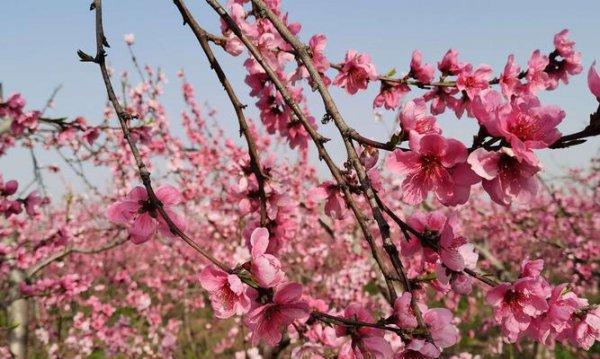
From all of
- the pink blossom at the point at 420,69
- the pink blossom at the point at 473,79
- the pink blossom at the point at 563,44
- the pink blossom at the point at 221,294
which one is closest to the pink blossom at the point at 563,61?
the pink blossom at the point at 563,44

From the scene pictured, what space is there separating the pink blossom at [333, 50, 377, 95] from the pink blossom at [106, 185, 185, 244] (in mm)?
1070

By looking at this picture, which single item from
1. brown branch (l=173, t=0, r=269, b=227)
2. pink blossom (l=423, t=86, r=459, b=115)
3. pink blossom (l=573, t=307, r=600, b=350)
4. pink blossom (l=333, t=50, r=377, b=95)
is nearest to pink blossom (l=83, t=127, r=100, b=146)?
brown branch (l=173, t=0, r=269, b=227)

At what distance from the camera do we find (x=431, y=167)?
119 cm

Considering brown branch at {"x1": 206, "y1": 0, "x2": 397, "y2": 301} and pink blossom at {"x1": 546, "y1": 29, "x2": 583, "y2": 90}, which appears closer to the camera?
brown branch at {"x1": 206, "y1": 0, "x2": 397, "y2": 301}

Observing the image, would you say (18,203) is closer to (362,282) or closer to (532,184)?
(532,184)

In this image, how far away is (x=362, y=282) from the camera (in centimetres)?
849

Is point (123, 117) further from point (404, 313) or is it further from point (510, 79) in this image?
point (510, 79)

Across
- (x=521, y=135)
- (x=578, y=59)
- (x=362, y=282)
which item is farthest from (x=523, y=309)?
(x=362, y=282)

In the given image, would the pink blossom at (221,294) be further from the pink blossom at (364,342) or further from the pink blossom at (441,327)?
the pink blossom at (441,327)

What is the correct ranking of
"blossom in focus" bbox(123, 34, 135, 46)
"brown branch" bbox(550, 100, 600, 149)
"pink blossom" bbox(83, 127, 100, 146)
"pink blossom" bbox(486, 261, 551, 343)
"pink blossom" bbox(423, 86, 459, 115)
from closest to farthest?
"brown branch" bbox(550, 100, 600, 149)
"pink blossom" bbox(486, 261, 551, 343)
"pink blossom" bbox(423, 86, 459, 115)
"pink blossom" bbox(83, 127, 100, 146)
"blossom in focus" bbox(123, 34, 135, 46)

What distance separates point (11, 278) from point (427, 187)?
5.35 meters

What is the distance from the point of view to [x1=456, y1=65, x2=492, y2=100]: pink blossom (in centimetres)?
194

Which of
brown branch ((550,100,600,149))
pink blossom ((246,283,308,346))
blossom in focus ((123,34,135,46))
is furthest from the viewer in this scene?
blossom in focus ((123,34,135,46))

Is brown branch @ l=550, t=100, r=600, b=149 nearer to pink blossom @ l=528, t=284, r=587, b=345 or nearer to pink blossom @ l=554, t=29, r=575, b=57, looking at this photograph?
pink blossom @ l=528, t=284, r=587, b=345
